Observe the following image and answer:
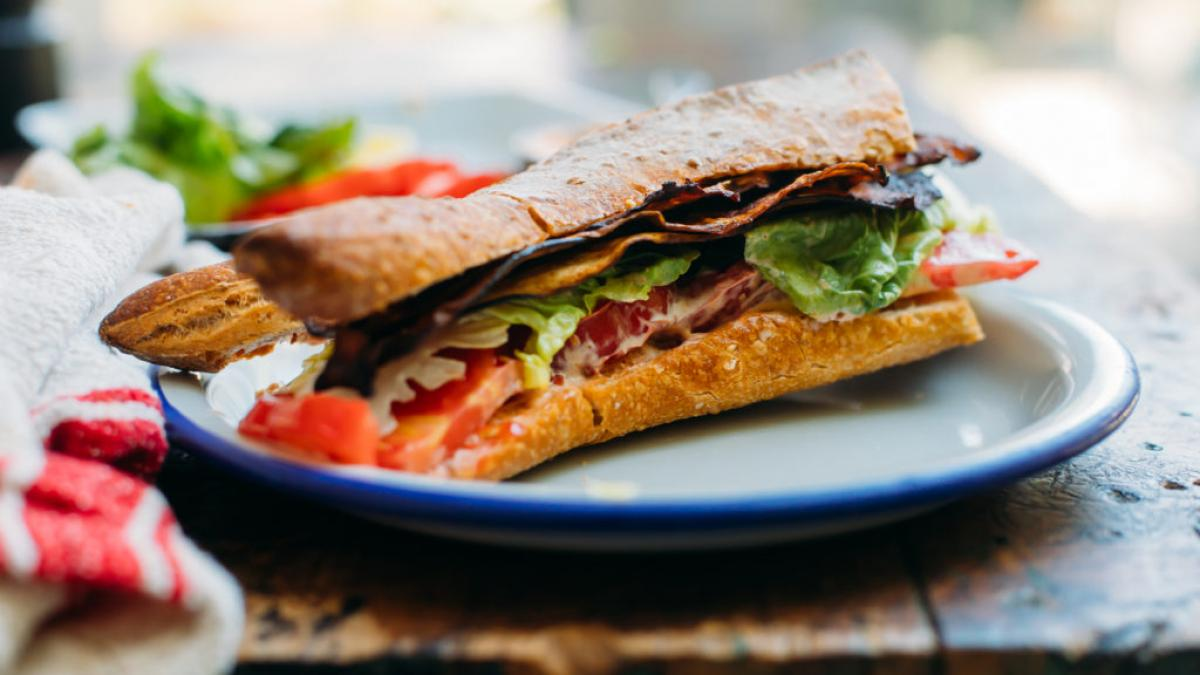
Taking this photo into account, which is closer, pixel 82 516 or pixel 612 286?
pixel 82 516

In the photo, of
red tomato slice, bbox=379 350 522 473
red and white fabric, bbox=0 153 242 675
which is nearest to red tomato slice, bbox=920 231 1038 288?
red tomato slice, bbox=379 350 522 473

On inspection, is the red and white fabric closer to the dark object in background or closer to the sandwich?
the sandwich

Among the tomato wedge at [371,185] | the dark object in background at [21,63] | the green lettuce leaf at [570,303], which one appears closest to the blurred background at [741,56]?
the dark object in background at [21,63]

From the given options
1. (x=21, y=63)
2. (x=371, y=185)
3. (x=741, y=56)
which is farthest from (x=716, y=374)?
(x=741, y=56)

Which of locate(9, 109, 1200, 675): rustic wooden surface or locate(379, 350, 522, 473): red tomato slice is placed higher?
locate(379, 350, 522, 473): red tomato slice

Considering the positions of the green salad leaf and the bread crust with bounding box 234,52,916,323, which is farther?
the green salad leaf

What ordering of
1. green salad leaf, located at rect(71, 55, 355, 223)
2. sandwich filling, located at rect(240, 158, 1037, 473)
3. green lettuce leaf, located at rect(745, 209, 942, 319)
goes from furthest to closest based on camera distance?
green salad leaf, located at rect(71, 55, 355, 223), green lettuce leaf, located at rect(745, 209, 942, 319), sandwich filling, located at rect(240, 158, 1037, 473)

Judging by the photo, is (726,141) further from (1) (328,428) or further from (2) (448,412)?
(1) (328,428)

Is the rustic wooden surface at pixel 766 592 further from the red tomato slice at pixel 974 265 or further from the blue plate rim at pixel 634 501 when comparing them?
the red tomato slice at pixel 974 265
